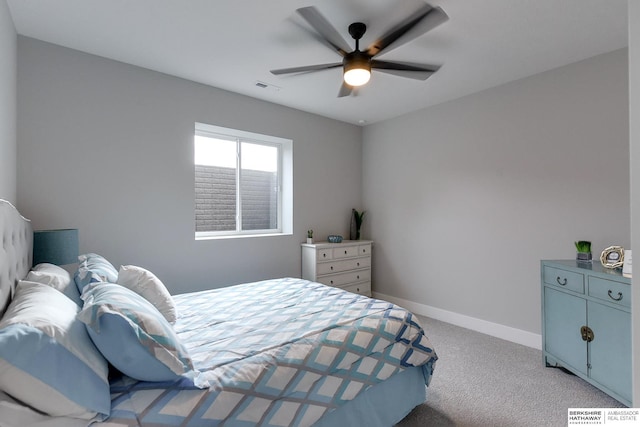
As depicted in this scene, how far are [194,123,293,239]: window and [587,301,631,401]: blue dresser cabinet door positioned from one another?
299 centimetres

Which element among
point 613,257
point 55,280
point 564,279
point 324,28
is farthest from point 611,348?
point 55,280

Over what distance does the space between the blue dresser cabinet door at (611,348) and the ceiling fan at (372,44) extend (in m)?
2.05

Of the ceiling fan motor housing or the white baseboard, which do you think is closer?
the ceiling fan motor housing

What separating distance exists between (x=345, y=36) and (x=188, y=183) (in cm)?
200

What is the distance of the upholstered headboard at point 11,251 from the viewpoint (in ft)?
4.32

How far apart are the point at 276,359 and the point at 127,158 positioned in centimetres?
233

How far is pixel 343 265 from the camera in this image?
4.03m

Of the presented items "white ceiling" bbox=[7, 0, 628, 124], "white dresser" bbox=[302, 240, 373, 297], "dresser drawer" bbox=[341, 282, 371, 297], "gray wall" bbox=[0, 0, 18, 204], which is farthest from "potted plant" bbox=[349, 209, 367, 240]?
"gray wall" bbox=[0, 0, 18, 204]

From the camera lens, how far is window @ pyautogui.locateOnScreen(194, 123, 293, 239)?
135 inches

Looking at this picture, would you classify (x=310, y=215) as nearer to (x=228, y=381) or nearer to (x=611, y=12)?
(x=228, y=381)

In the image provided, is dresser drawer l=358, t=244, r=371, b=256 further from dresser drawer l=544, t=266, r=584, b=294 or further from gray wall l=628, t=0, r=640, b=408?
gray wall l=628, t=0, r=640, b=408

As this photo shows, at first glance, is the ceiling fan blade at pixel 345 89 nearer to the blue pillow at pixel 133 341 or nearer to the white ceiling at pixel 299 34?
the white ceiling at pixel 299 34

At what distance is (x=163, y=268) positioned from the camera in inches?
116

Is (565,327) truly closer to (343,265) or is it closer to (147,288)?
(343,265)
